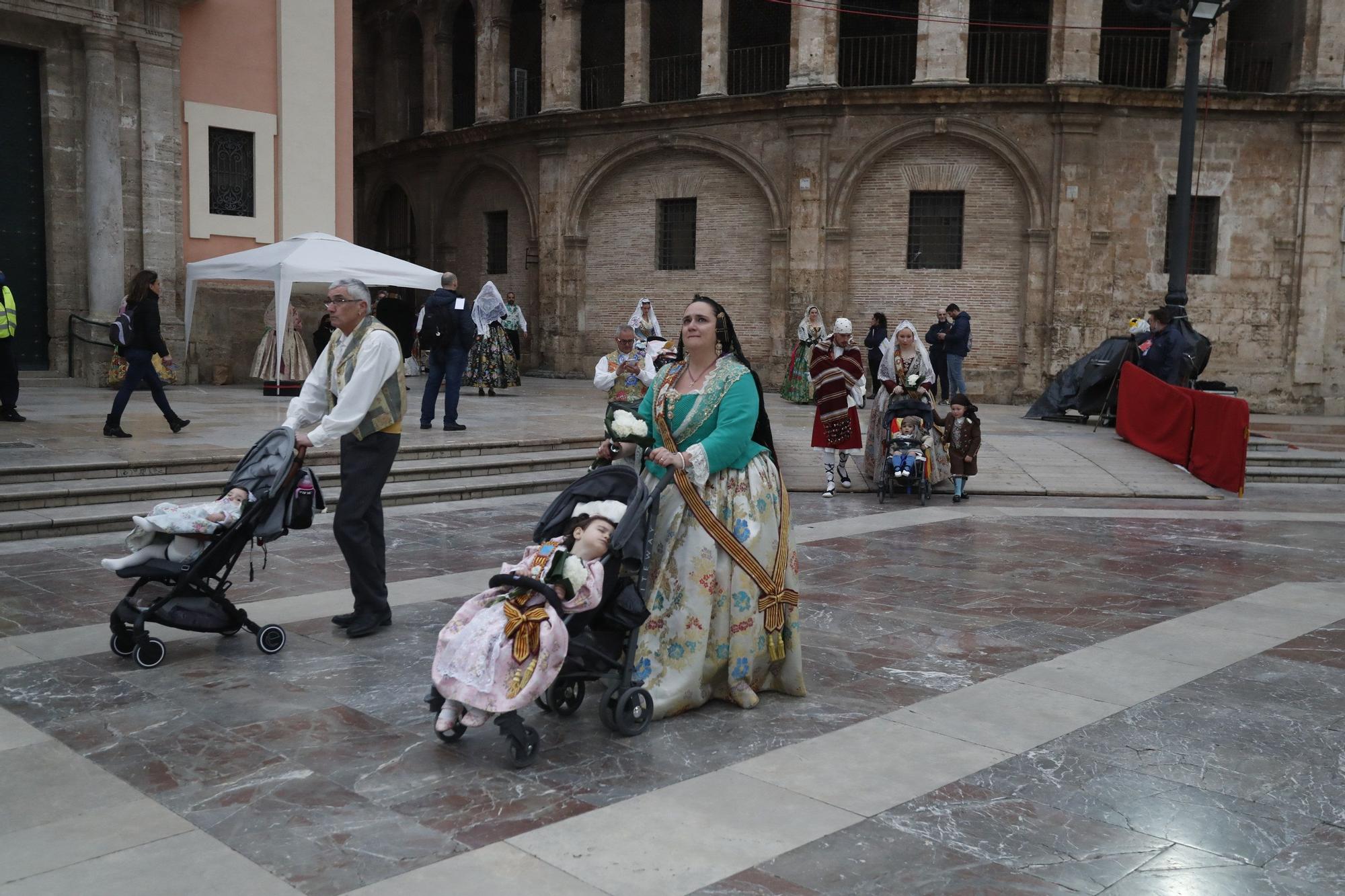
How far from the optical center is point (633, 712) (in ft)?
16.0

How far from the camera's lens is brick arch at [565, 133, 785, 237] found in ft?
81.9

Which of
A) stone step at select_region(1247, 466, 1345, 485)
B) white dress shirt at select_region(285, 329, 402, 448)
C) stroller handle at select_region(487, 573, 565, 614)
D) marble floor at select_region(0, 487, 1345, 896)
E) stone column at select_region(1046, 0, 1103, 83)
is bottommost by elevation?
stone step at select_region(1247, 466, 1345, 485)

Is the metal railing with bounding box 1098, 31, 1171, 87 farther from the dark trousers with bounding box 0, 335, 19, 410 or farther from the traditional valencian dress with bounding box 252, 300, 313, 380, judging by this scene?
the dark trousers with bounding box 0, 335, 19, 410

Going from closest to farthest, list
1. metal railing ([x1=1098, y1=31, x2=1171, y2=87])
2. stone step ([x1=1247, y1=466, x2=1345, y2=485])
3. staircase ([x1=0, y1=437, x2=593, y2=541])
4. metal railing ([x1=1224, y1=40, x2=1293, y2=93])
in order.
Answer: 1. staircase ([x1=0, y1=437, x2=593, y2=541])
2. stone step ([x1=1247, y1=466, x2=1345, y2=485])
3. metal railing ([x1=1224, y1=40, x2=1293, y2=93])
4. metal railing ([x1=1098, y1=31, x2=1171, y2=87])

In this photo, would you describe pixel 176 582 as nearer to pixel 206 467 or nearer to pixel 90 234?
pixel 206 467

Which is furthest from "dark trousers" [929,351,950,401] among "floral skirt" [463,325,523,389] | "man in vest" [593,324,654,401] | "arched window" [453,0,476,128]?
"arched window" [453,0,476,128]

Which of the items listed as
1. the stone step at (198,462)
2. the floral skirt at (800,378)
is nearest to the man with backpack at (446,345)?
the stone step at (198,462)

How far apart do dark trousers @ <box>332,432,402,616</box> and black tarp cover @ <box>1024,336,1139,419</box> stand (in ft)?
41.9

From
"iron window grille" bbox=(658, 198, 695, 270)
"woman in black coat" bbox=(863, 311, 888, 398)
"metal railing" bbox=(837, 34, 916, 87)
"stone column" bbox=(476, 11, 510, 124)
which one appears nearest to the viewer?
"woman in black coat" bbox=(863, 311, 888, 398)

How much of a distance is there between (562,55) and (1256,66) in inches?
588

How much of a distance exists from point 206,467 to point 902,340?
22.5 feet

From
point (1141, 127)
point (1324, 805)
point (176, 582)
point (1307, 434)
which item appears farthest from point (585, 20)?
point (1324, 805)

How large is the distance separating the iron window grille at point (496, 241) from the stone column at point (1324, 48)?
17.6 meters

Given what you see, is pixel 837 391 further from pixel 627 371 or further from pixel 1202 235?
pixel 1202 235
